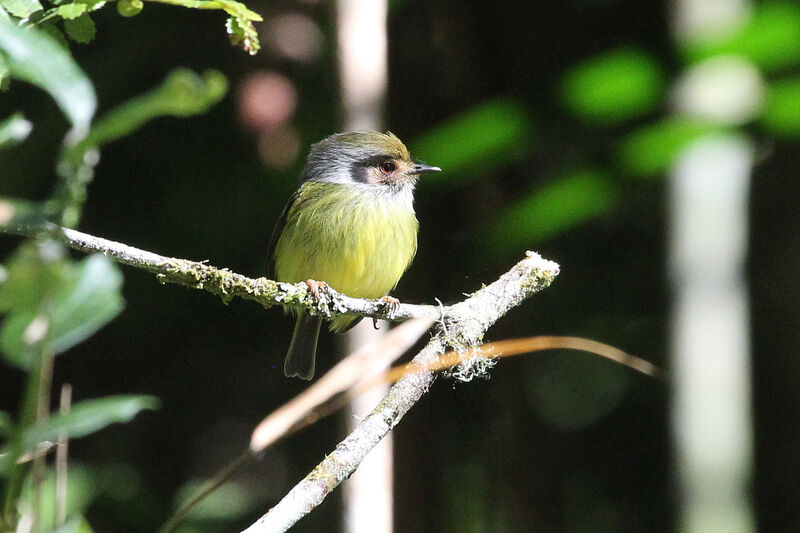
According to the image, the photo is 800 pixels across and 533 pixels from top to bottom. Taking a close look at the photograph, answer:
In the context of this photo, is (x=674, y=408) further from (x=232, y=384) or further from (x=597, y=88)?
(x=232, y=384)

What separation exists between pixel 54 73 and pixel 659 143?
3.46 metres

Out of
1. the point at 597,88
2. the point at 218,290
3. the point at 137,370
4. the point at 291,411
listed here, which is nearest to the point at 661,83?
the point at 597,88

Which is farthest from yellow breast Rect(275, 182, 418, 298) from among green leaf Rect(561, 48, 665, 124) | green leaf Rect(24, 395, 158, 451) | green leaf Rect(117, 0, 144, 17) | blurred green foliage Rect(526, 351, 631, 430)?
green leaf Rect(24, 395, 158, 451)

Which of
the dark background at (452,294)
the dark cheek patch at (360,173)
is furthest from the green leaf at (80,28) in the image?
the dark background at (452,294)

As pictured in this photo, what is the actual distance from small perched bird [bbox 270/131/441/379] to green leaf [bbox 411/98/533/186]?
0.41 ft

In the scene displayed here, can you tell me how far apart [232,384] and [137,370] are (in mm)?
539

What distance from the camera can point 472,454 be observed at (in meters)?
5.18

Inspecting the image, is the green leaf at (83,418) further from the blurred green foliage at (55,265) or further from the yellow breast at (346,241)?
the yellow breast at (346,241)

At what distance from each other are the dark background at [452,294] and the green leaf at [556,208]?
435mm

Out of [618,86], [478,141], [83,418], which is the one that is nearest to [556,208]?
[478,141]

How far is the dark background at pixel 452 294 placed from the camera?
4.68 m

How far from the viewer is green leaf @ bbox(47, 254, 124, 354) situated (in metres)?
0.58

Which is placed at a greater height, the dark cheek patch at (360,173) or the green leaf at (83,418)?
the dark cheek patch at (360,173)

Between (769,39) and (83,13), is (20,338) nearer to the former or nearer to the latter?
(83,13)
